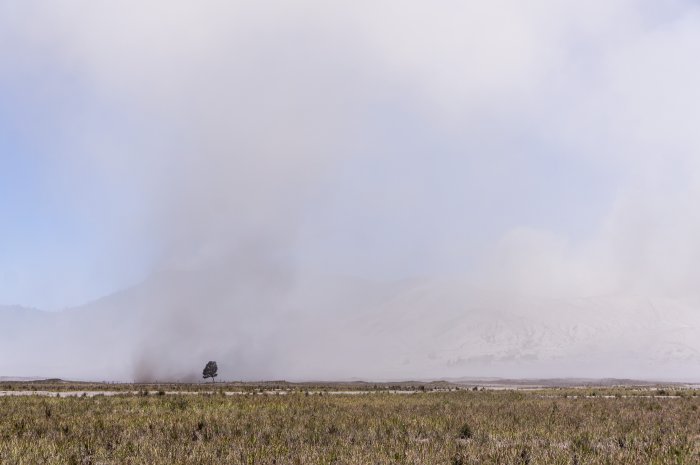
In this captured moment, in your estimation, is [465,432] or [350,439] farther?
[465,432]

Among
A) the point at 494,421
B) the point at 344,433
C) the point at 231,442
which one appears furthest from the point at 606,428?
the point at 231,442

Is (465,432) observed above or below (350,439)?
below

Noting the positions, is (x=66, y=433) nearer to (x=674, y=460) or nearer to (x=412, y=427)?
(x=412, y=427)

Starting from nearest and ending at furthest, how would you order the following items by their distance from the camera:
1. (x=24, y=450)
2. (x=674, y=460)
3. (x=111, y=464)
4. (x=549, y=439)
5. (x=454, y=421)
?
(x=111, y=464) < (x=674, y=460) < (x=24, y=450) < (x=549, y=439) < (x=454, y=421)

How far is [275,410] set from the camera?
76.2ft

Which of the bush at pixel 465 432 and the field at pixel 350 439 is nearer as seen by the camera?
the field at pixel 350 439

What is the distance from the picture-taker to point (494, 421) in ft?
59.8

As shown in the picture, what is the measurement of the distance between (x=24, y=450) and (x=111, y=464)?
2810 mm

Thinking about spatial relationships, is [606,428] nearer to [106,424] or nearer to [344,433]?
[344,433]

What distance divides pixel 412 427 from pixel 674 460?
23.1 feet

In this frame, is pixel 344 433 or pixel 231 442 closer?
pixel 231 442

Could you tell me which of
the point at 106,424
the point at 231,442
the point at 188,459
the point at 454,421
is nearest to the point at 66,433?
the point at 106,424

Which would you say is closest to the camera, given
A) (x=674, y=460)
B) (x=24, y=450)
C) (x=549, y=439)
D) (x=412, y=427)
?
(x=674, y=460)

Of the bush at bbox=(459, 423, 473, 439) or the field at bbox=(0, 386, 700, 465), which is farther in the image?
the bush at bbox=(459, 423, 473, 439)
